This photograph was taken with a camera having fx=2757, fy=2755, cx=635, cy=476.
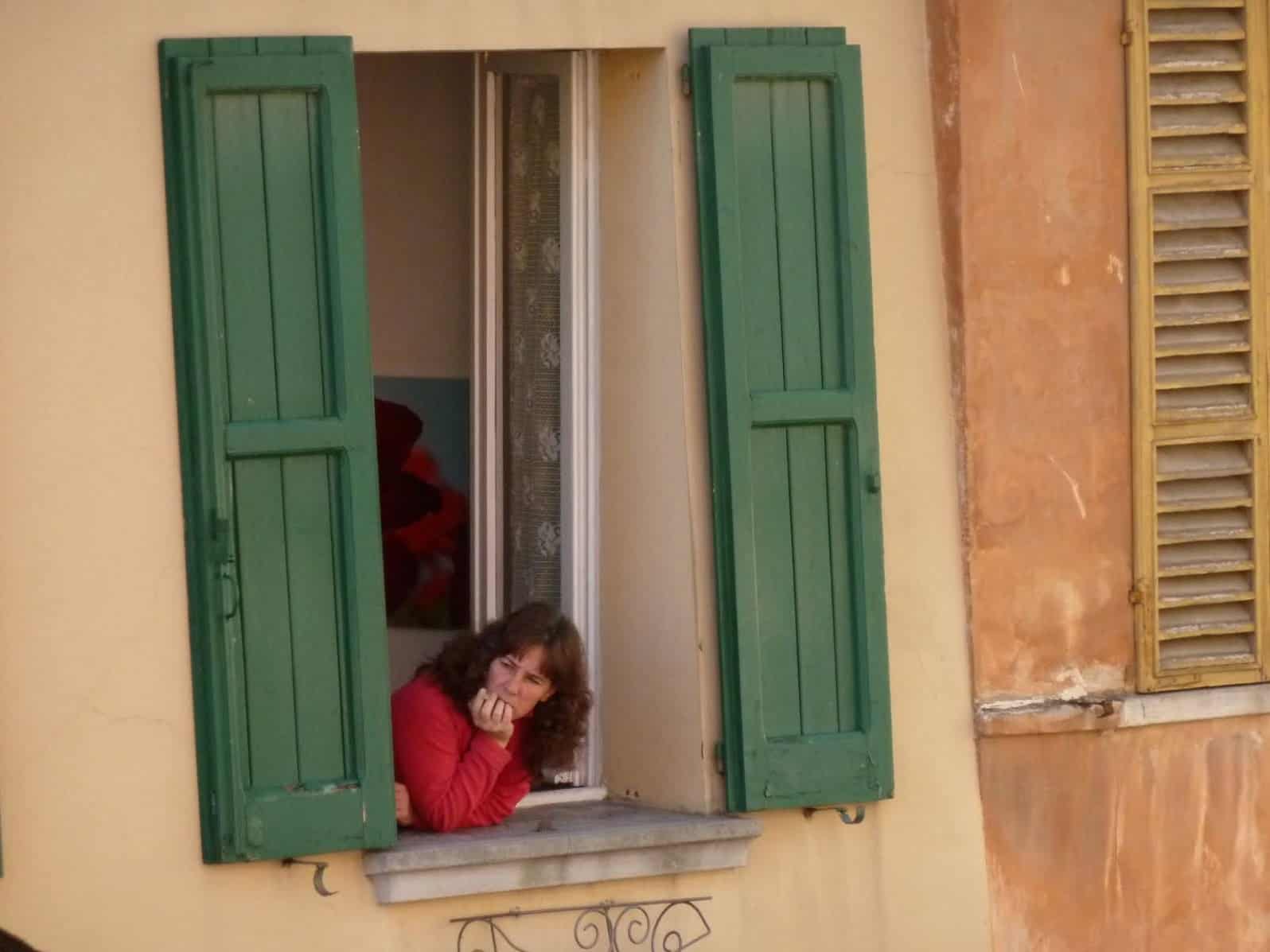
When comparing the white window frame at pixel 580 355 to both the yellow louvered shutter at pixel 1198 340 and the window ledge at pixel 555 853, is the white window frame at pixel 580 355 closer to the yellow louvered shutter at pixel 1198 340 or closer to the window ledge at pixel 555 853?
the window ledge at pixel 555 853

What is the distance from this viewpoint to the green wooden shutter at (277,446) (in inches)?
248

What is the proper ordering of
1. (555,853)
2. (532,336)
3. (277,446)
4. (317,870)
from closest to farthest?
(277,446) → (317,870) → (555,853) → (532,336)

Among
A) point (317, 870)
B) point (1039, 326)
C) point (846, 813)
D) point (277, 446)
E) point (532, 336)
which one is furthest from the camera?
point (532, 336)

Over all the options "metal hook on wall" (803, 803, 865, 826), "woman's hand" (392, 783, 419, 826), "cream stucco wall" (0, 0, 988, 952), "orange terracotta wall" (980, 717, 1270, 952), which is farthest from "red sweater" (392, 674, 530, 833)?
"orange terracotta wall" (980, 717, 1270, 952)

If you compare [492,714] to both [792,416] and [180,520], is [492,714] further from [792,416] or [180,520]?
[792,416]

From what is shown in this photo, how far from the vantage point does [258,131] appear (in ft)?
20.9

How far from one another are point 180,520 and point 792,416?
5.04 ft

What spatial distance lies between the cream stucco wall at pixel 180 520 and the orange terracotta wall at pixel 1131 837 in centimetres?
12

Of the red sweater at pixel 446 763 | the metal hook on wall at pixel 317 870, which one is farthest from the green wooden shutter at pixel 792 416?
the metal hook on wall at pixel 317 870

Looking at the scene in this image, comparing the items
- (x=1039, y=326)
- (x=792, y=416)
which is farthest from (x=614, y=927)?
(x=1039, y=326)

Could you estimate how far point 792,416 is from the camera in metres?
6.83

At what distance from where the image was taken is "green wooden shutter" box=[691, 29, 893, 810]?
680 cm

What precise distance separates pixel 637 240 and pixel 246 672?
156cm

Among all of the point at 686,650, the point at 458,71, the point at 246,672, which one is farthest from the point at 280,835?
the point at 458,71
